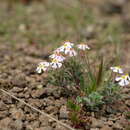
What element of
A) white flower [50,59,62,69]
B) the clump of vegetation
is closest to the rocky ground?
the clump of vegetation

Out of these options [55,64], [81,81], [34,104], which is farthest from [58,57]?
[34,104]

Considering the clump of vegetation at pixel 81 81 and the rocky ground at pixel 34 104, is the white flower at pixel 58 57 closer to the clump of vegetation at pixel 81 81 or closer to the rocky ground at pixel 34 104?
the clump of vegetation at pixel 81 81

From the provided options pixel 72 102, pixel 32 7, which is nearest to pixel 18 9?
pixel 32 7

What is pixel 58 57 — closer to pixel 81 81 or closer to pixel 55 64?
pixel 55 64

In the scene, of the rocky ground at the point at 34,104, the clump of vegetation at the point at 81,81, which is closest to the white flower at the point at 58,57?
the clump of vegetation at the point at 81,81

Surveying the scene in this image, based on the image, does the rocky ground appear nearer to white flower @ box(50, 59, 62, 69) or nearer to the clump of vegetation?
the clump of vegetation

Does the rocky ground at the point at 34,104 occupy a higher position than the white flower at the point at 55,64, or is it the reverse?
the white flower at the point at 55,64
